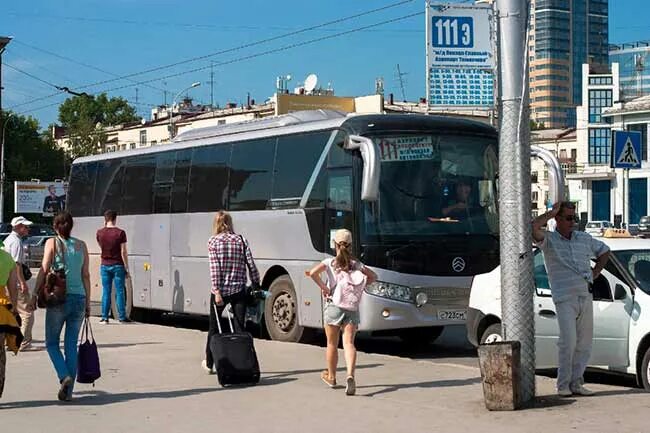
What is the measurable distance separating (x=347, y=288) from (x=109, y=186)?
12.3m

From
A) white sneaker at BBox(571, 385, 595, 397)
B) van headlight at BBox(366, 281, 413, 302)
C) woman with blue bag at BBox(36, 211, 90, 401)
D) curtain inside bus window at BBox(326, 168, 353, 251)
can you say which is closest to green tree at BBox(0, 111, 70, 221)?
curtain inside bus window at BBox(326, 168, 353, 251)

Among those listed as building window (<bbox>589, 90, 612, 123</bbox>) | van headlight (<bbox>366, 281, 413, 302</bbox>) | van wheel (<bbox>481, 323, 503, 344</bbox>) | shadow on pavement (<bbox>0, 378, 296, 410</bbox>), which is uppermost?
building window (<bbox>589, 90, 612, 123</bbox>)

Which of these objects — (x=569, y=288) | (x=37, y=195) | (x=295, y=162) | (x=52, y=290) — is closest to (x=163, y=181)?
(x=295, y=162)

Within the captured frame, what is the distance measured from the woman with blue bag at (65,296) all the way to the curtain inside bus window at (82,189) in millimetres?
12137

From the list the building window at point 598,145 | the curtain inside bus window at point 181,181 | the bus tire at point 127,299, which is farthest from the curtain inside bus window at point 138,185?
the building window at point 598,145

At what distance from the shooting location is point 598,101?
8944 cm

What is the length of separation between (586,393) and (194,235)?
9838mm

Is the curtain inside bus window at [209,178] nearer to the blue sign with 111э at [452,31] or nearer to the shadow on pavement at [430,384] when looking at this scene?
the blue sign with 111э at [452,31]

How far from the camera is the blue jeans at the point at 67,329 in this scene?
10031mm

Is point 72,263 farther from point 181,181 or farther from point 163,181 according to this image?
point 163,181

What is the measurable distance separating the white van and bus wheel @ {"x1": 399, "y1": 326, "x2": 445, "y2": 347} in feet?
12.7

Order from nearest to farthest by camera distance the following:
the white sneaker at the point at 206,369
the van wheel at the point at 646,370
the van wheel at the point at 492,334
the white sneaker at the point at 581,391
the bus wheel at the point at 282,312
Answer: the white sneaker at the point at 581,391
the van wheel at the point at 646,370
the van wheel at the point at 492,334
the white sneaker at the point at 206,369
the bus wheel at the point at 282,312

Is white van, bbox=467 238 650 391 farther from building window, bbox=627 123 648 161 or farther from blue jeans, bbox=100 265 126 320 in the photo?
building window, bbox=627 123 648 161

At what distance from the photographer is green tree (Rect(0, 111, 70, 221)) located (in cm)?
8550
